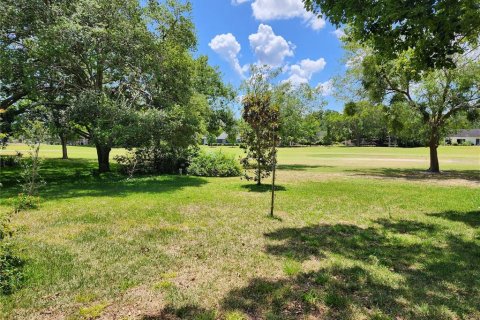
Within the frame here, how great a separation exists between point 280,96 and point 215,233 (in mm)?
21200

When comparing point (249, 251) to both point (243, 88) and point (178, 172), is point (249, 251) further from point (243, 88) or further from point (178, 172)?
point (243, 88)

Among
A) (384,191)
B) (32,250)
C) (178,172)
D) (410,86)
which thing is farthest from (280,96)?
(32,250)

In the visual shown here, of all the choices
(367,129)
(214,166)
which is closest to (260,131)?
(214,166)

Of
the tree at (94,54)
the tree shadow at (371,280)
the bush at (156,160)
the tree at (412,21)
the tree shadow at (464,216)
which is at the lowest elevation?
the tree shadow at (464,216)

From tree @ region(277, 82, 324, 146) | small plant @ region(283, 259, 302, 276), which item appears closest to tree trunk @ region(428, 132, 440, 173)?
tree @ region(277, 82, 324, 146)

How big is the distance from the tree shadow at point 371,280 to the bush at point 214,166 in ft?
37.4

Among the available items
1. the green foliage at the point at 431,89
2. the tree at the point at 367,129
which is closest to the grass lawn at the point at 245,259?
the green foliage at the point at 431,89

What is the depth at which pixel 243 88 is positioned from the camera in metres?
27.9

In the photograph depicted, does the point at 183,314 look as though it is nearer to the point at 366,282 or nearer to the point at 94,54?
the point at 366,282

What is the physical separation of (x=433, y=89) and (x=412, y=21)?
15479 millimetres

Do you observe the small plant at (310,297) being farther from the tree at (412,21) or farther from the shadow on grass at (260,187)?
the shadow on grass at (260,187)

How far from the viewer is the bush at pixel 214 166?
18.1 metres

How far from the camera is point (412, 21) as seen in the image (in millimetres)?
6004

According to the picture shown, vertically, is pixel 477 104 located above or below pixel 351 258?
above
